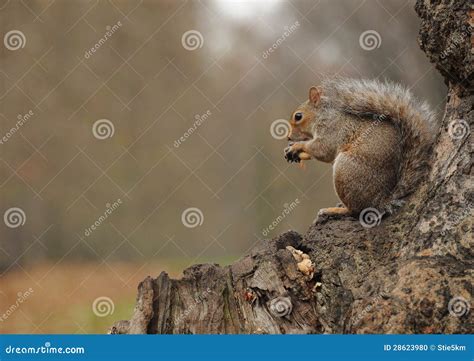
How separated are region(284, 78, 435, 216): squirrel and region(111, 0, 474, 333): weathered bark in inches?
4.6

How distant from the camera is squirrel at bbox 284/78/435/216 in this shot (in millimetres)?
2473

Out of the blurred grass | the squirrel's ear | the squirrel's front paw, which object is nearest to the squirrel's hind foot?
the squirrel's front paw

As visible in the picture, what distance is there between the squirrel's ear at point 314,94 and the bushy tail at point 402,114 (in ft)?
0.76

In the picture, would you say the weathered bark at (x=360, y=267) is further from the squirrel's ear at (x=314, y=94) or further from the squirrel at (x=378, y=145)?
the squirrel's ear at (x=314, y=94)

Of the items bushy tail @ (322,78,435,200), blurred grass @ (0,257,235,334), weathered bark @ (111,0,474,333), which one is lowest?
blurred grass @ (0,257,235,334)

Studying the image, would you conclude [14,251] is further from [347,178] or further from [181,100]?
[347,178]

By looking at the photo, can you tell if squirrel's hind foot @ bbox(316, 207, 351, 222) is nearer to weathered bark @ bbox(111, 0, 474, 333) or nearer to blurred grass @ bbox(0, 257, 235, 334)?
weathered bark @ bbox(111, 0, 474, 333)

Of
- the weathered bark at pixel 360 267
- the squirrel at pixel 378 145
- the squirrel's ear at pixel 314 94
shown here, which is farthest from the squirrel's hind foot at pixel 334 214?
the squirrel's ear at pixel 314 94

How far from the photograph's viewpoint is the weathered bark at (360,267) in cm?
204

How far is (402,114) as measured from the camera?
2.55 m

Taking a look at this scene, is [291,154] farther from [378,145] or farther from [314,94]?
[378,145]

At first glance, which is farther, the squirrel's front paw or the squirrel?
the squirrel's front paw

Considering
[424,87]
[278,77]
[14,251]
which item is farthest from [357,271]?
[14,251]

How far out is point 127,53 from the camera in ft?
22.2
